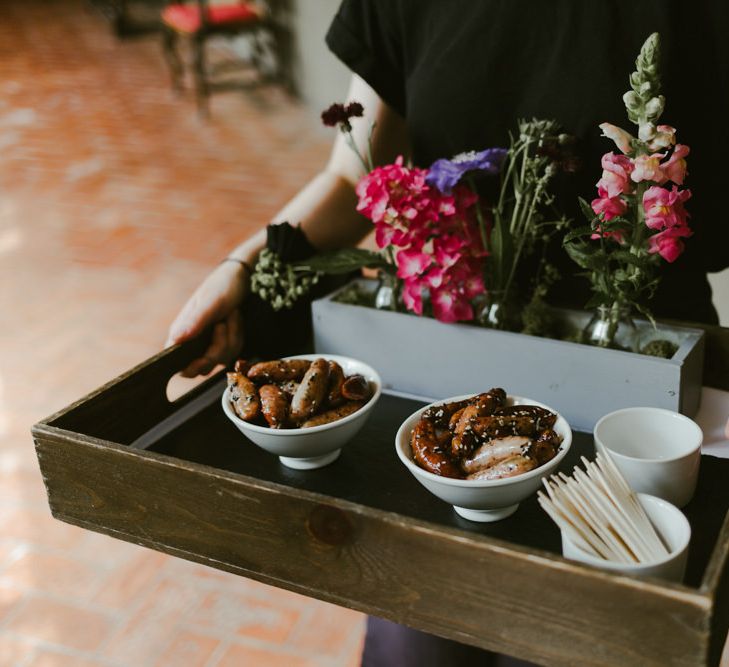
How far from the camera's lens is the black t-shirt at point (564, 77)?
1.05m

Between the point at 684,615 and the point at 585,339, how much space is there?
44 centimetres

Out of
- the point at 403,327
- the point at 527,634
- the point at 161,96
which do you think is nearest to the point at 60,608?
the point at 403,327

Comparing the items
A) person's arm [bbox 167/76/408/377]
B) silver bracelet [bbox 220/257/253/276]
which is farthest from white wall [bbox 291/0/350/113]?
silver bracelet [bbox 220/257/253/276]

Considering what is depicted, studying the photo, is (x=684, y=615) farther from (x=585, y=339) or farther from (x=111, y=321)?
(x=111, y=321)

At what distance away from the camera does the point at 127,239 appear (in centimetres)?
394

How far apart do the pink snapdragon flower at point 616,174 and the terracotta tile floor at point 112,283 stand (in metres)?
1.25

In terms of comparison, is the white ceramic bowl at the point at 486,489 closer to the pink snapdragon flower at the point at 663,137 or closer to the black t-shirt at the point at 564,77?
the pink snapdragon flower at the point at 663,137

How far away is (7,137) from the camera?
18.3 feet

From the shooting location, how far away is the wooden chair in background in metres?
5.75

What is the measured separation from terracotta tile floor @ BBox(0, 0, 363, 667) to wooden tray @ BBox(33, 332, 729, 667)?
100 centimetres

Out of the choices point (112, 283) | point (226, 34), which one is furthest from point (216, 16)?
point (112, 283)

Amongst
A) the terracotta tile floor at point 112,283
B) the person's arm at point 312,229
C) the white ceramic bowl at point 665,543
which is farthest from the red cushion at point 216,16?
the white ceramic bowl at point 665,543

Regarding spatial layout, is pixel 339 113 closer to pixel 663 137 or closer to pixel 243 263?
pixel 243 263

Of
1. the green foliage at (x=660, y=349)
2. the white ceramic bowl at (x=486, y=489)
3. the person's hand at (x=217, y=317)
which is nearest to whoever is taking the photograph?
the white ceramic bowl at (x=486, y=489)
